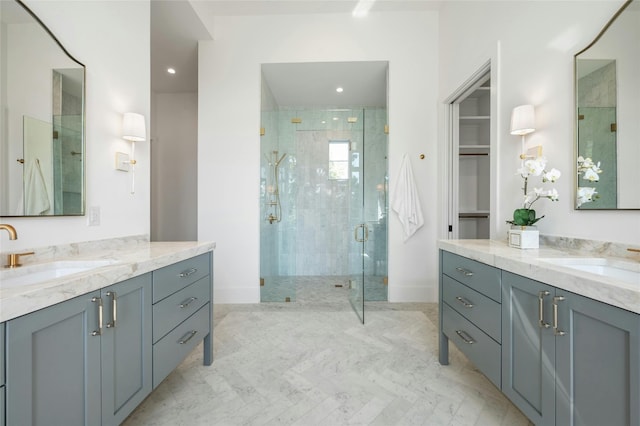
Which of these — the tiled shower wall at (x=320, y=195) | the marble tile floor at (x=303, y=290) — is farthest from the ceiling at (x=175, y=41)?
the marble tile floor at (x=303, y=290)

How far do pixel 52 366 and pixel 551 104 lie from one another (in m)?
2.58

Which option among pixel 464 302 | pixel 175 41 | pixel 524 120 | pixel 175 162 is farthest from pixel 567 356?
pixel 175 162

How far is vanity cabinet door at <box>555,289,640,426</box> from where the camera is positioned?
73cm

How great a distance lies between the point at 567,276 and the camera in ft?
2.98

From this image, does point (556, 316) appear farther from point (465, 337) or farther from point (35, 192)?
point (35, 192)

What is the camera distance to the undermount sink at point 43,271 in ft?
3.45

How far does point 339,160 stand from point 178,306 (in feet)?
8.49

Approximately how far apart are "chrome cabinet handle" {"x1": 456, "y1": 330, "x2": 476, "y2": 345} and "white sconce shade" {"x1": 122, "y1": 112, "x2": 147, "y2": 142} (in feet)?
7.91

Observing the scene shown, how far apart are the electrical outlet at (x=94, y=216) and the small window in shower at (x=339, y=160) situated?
252 cm

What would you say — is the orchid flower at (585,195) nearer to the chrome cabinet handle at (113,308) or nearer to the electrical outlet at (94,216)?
the chrome cabinet handle at (113,308)

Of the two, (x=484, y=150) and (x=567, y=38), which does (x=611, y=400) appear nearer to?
(x=567, y=38)

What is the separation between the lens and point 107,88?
1704mm

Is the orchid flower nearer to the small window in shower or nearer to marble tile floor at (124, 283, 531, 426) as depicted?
marble tile floor at (124, 283, 531, 426)

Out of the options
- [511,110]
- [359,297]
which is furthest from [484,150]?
[359,297]
